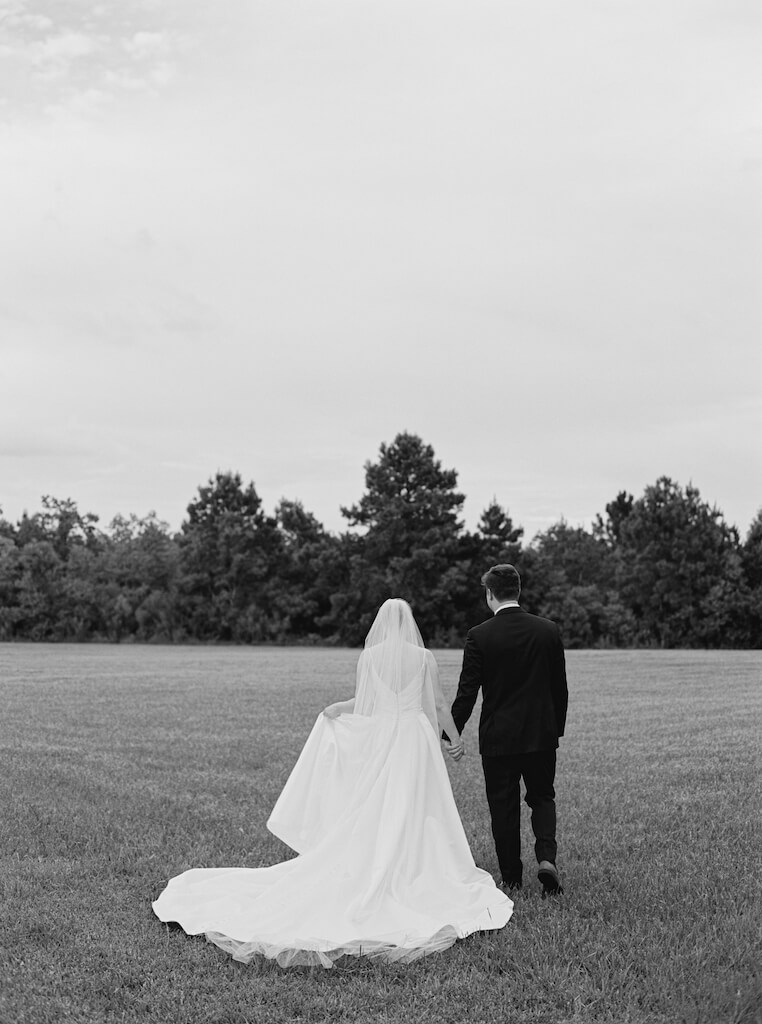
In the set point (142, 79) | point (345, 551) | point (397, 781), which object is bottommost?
point (397, 781)

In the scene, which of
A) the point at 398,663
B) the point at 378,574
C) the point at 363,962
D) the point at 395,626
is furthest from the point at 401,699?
the point at 378,574

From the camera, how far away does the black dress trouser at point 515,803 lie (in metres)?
7.41

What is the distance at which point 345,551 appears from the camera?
234ft

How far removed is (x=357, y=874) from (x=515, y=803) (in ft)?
4.58

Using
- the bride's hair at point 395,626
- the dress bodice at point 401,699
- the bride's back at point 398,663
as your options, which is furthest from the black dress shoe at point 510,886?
the bride's hair at point 395,626

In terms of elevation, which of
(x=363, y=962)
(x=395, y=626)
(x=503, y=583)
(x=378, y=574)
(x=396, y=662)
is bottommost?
(x=363, y=962)

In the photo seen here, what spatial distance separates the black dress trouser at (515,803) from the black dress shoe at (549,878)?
157 millimetres

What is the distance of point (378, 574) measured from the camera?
67.8 m

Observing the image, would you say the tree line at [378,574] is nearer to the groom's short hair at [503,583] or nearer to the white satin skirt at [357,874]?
the groom's short hair at [503,583]

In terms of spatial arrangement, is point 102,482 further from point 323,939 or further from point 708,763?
point 323,939

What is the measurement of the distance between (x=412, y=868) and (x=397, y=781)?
0.60 metres

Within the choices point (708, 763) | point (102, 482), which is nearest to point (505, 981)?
point (708, 763)

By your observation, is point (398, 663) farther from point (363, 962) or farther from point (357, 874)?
point (363, 962)

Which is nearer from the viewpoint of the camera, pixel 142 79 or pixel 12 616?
pixel 142 79
